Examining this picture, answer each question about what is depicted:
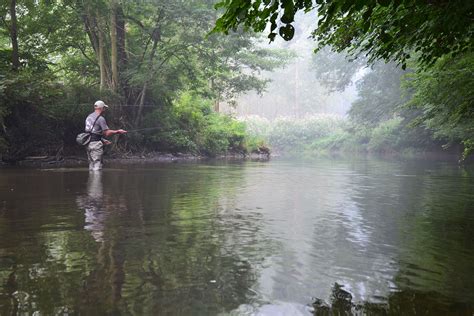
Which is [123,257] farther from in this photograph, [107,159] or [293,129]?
[293,129]

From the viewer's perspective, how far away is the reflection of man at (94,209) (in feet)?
15.9

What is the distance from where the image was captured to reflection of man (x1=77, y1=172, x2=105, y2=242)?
483 cm

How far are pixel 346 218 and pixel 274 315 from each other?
11.8 feet

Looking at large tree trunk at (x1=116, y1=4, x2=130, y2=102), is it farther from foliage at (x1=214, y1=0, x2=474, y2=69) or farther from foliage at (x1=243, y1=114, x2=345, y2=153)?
foliage at (x1=243, y1=114, x2=345, y2=153)

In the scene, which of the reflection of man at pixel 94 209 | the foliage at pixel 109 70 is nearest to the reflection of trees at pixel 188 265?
the reflection of man at pixel 94 209

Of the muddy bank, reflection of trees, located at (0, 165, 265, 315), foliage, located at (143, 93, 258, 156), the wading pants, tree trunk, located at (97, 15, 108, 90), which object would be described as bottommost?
reflection of trees, located at (0, 165, 265, 315)

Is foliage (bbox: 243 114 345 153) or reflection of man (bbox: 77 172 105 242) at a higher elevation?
foliage (bbox: 243 114 345 153)

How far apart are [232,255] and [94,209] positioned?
299 centimetres

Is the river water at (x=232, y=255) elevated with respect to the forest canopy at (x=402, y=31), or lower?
lower

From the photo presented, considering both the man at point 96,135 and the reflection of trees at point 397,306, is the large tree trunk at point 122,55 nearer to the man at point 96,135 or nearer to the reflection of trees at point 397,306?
the man at point 96,135

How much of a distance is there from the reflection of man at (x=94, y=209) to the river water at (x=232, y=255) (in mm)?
28

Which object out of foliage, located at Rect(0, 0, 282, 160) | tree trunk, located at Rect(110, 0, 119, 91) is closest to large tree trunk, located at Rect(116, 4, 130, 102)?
foliage, located at Rect(0, 0, 282, 160)

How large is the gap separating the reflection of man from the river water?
0.09 ft

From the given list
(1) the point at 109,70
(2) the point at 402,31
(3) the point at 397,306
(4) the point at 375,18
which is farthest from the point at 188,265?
→ (1) the point at 109,70
